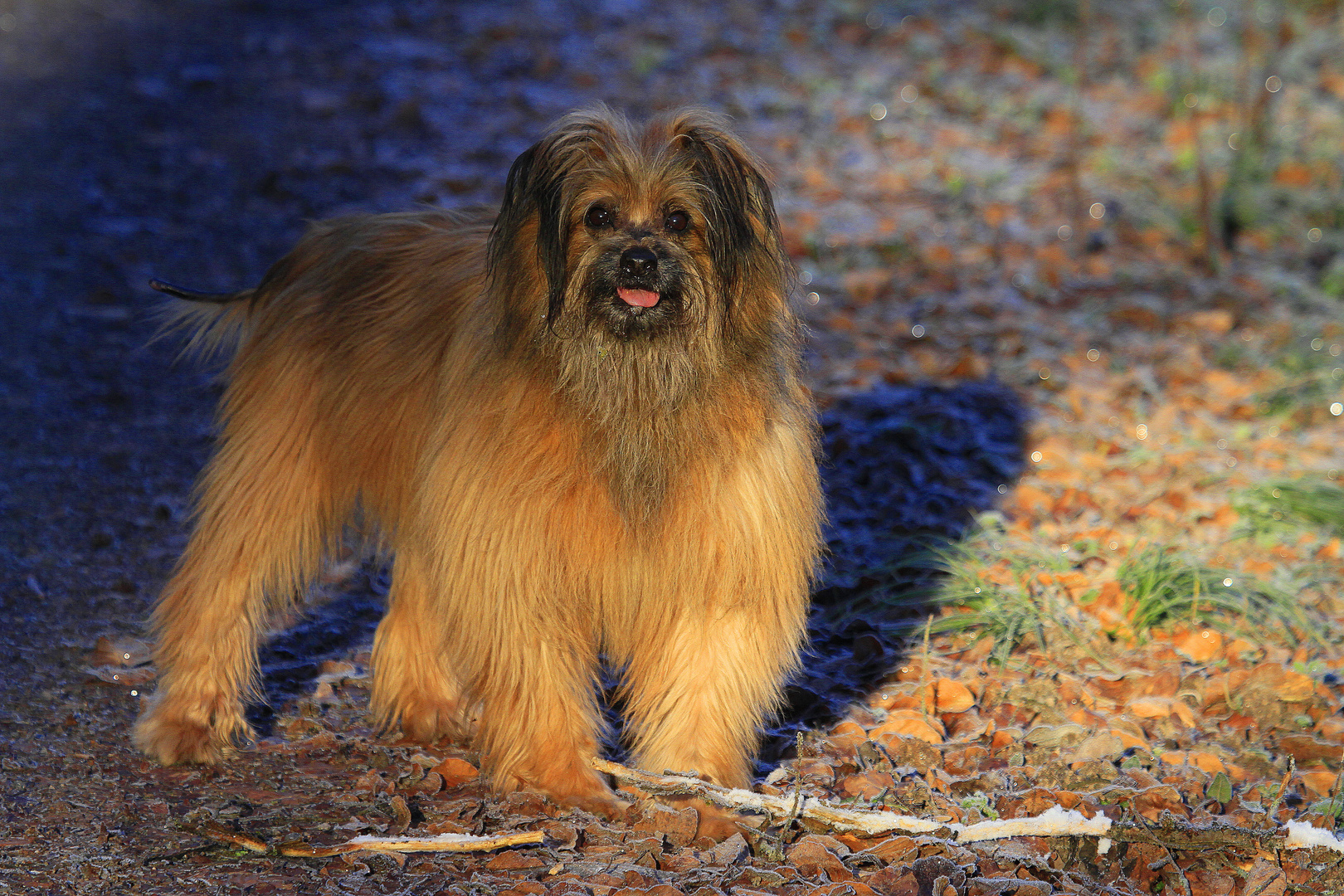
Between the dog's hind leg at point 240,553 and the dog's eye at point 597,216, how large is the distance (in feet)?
4.14

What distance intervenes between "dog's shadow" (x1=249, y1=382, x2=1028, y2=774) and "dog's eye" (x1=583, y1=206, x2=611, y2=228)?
4.08ft

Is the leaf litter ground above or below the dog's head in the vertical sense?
below

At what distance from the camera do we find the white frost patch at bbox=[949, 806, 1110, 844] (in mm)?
3223

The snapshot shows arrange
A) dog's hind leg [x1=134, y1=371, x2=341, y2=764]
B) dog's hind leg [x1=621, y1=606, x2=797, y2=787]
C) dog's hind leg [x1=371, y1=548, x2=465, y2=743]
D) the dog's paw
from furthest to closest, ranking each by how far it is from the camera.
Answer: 1. dog's hind leg [x1=371, y1=548, x2=465, y2=743]
2. dog's hind leg [x1=134, y1=371, x2=341, y2=764]
3. the dog's paw
4. dog's hind leg [x1=621, y1=606, x2=797, y2=787]

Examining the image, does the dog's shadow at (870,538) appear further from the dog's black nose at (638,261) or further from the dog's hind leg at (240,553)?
the dog's black nose at (638,261)

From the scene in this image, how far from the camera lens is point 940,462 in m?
5.91

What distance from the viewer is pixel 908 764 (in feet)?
13.0

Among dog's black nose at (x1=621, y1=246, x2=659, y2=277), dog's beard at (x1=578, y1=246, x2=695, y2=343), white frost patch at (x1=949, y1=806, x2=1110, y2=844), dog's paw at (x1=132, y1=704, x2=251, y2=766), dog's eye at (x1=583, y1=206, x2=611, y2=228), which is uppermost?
dog's eye at (x1=583, y1=206, x2=611, y2=228)

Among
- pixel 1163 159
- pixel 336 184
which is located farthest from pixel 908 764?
pixel 1163 159

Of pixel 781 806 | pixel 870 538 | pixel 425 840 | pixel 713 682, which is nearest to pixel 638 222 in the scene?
pixel 713 682

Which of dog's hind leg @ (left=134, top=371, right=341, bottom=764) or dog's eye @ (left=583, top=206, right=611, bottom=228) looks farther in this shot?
dog's hind leg @ (left=134, top=371, right=341, bottom=764)

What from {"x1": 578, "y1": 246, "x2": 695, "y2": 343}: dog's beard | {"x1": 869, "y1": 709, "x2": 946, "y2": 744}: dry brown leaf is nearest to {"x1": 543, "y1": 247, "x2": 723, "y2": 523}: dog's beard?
{"x1": 578, "y1": 246, "x2": 695, "y2": 343}: dog's beard

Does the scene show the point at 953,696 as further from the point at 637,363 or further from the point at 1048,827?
the point at 637,363

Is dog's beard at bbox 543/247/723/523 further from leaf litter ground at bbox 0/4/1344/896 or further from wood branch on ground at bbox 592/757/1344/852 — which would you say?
leaf litter ground at bbox 0/4/1344/896
